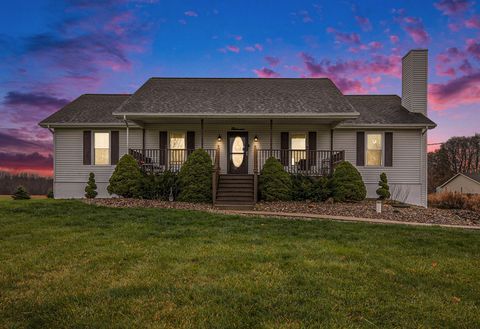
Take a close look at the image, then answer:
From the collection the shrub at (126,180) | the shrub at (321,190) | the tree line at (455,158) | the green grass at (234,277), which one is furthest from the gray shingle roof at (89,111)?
the tree line at (455,158)

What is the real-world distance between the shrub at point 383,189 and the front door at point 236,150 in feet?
20.6

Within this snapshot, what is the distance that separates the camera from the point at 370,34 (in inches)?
656

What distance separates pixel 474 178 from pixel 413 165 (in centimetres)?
2545

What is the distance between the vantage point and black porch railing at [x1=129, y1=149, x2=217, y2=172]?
1330 centimetres

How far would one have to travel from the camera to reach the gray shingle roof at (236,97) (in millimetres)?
13266

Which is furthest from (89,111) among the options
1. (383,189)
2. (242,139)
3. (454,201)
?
(454,201)

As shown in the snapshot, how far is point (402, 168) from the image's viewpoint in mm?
15047

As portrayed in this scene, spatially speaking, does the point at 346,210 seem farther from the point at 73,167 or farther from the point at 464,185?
the point at 464,185

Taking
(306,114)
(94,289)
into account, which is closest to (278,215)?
(306,114)

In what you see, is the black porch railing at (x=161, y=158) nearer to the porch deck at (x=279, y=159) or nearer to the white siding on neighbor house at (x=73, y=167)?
the porch deck at (x=279, y=159)

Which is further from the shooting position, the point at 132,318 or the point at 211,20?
the point at 211,20

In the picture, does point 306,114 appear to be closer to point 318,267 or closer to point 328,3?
point 328,3

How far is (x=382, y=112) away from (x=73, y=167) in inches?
610

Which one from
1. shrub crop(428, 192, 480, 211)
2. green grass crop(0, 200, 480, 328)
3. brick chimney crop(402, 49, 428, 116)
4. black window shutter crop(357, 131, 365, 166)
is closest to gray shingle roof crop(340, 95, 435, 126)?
brick chimney crop(402, 49, 428, 116)
